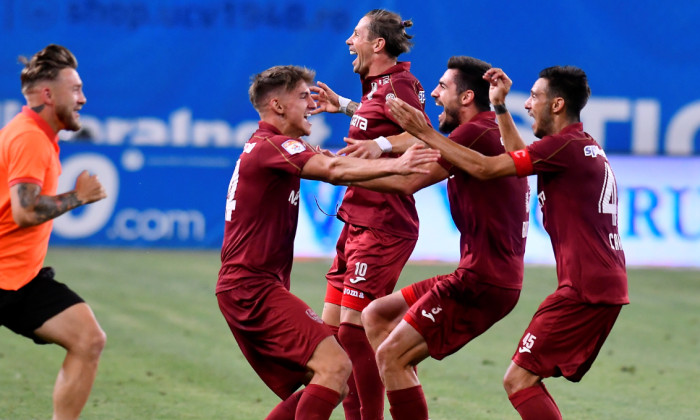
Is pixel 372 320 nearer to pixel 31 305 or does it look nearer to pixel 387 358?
pixel 387 358

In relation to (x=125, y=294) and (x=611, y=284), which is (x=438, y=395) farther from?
(x=125, y=294)

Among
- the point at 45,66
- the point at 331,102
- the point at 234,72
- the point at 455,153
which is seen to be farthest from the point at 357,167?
the point at 234,72

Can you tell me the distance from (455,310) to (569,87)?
4.65ft

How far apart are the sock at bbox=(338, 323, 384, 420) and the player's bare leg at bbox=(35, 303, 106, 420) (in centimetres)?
171

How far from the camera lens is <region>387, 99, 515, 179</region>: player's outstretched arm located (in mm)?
5676

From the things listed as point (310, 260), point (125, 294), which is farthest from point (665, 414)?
point (310, 260)

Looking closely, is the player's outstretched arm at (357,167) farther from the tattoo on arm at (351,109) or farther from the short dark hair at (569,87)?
the tattoo on arm at (351,109)

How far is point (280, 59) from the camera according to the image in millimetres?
15625

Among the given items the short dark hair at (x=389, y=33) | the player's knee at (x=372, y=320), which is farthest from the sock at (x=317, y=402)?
the short dark hair at (x=389, y=33)

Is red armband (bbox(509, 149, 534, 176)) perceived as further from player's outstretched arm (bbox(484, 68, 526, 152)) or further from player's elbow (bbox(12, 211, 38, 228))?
player's elbow (bbox(12, 211, 38, 228))

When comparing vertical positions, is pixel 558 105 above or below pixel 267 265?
above

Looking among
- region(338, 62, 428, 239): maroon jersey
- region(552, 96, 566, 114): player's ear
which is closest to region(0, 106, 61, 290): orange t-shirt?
region(338, 62, 428, 239): maroon jersey

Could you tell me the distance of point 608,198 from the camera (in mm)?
5688

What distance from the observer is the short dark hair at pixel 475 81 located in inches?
255
